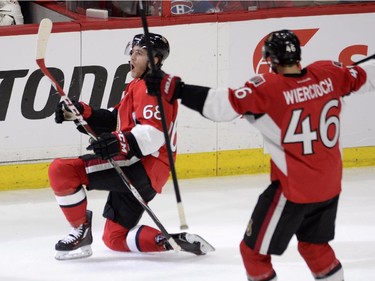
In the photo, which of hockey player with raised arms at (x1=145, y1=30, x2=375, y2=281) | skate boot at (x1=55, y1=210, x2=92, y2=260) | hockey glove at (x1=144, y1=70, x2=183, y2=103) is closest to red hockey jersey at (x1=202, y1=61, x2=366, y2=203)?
hockey player with raised arms at (x1=145, y1=30, x2=375, y2=281)

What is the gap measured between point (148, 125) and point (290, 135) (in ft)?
3.06

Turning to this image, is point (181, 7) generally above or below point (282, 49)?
above

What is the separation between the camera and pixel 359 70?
3932mm

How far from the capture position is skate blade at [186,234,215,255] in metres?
4.76

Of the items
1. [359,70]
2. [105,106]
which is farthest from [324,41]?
[359,70]

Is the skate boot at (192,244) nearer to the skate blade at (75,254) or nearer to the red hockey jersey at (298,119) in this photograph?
the skate blade at (75,254)

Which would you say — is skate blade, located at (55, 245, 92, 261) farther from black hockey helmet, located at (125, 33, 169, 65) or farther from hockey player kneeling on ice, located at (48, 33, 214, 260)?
black hockey helmet, located at (125, 33, 169, 65)

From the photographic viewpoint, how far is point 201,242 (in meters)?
4.77

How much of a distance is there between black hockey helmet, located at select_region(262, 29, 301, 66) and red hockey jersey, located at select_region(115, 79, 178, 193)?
0.75m

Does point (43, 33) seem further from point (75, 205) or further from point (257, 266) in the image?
point (257, 266)

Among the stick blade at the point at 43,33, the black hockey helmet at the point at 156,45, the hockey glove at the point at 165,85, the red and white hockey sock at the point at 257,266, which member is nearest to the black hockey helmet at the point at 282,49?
the hockey glove at the point at 165,85

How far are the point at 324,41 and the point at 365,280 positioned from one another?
2.23 m

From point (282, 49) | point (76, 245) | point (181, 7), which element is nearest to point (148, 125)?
point (76, 245)

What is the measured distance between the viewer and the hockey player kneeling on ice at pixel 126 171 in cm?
452
